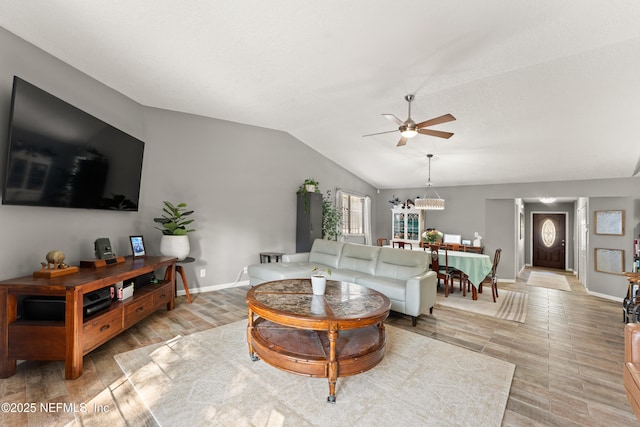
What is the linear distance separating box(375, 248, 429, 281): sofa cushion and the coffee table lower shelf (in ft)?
4.78

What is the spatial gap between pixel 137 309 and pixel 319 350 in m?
2.11

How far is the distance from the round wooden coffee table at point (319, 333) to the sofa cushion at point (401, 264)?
123cm

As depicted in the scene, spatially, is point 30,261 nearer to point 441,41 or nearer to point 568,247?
point 441,41

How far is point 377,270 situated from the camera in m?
4.15

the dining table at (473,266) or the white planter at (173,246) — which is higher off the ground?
the white planter at (173,246)

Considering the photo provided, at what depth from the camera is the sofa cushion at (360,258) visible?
13.9 feet

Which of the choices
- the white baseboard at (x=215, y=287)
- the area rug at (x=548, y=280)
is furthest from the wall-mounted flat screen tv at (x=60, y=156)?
the area rug at (x=548, y=280)

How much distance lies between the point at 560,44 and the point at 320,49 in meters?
2.16

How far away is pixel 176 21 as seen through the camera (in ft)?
7.50

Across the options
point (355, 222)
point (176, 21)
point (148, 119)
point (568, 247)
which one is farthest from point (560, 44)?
point (568, 247)

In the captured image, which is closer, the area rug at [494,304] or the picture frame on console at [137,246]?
the picture frame on console at [137,246]

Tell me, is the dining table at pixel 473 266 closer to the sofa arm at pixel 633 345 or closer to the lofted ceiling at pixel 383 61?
the lofted ceiling at pixel 383 61

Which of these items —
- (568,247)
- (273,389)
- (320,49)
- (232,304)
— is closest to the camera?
(273,389)

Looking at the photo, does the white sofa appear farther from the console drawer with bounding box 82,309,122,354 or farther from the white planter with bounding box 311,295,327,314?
the console drawer with bounding box 82,309,122,354
